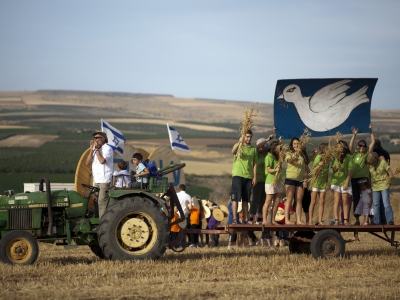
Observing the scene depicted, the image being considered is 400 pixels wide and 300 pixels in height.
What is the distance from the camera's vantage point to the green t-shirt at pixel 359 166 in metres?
13.5

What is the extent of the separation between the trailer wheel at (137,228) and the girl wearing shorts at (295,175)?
256cm

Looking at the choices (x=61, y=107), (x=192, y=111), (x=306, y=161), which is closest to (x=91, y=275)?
(x=306, y=161)

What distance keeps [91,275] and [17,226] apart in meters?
1.99

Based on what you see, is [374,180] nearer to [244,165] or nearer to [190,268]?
[244,165]

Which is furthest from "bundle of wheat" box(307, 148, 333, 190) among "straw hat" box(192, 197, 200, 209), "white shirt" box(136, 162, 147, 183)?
"straw hat" box(192, 197, 200, 209)

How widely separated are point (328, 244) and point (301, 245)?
1.26 metres

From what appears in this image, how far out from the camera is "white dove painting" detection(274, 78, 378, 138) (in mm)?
13648

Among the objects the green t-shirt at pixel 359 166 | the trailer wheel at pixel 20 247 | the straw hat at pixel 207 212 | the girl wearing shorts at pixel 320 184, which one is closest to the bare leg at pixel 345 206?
the girl wearing shorts at pixel 320 184

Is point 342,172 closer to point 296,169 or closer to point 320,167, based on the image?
point 320,167

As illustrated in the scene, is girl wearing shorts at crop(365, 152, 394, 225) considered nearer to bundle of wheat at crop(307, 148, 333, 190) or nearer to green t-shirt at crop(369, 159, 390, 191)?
green t-shirt at crop(369, 159, 390, 191)

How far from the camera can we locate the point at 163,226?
11617 mm

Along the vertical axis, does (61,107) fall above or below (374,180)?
above

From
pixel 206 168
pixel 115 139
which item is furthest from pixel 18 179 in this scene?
pixel 115 139

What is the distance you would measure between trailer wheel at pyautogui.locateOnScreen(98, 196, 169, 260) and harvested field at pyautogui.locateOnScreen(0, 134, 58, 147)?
42.8 metres
